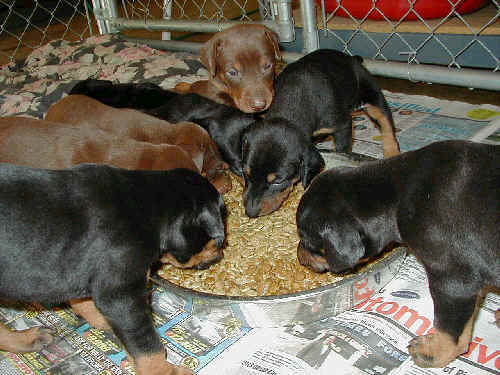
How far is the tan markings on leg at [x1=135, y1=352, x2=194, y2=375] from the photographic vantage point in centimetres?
225

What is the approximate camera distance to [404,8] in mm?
4664

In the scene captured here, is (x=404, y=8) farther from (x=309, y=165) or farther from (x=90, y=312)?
(x=90, y=312)

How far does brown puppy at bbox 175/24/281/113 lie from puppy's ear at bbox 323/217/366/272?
1727 mm

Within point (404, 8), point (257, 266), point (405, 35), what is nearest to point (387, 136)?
point (405, 35)

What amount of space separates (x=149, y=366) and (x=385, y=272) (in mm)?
1312

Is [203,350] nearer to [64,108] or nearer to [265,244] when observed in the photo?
[265,244]

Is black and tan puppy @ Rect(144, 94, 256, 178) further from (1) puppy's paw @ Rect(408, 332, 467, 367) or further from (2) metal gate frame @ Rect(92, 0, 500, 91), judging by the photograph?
(1) puppy's paw @ Rect(408, 332, 467, 367)

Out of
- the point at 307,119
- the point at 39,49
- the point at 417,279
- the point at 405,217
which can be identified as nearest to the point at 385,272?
the point at 417,279

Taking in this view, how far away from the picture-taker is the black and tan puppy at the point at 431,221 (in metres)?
2.06

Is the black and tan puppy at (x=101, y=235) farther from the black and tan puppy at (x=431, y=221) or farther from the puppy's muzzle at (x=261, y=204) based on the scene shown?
the puppy's muzzle at (x=261, y=204)

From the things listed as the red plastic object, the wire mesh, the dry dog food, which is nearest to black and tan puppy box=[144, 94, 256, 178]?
the dry dog food

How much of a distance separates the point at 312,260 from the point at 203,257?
56cm

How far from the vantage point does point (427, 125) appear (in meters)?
4.36

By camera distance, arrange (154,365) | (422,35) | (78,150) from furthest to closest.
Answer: (422,35)
(78,150)
(154,365)
